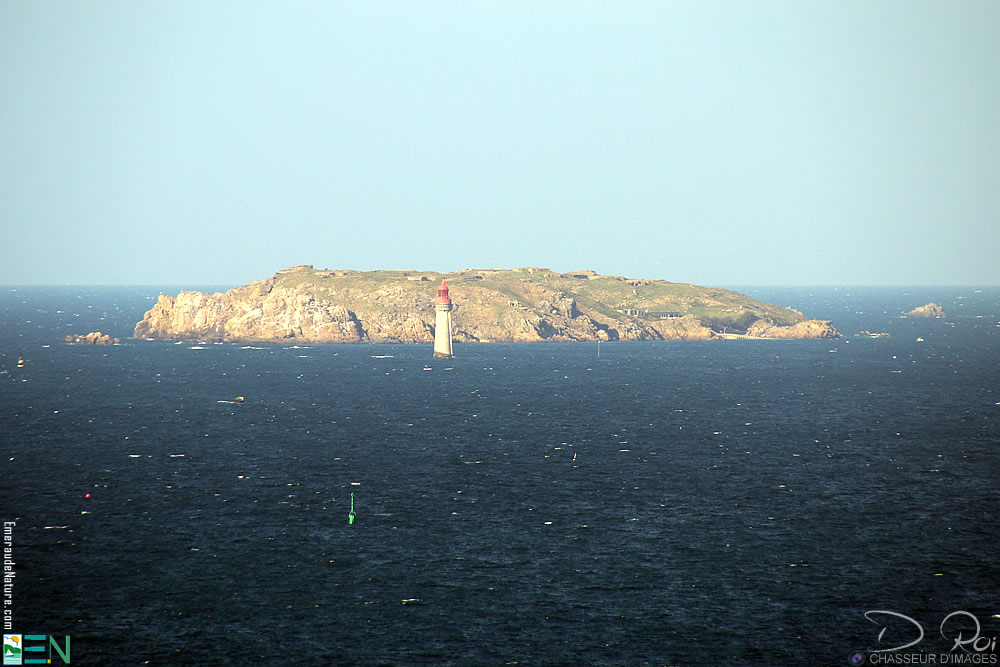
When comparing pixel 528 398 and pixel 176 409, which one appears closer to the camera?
pixel 176 409

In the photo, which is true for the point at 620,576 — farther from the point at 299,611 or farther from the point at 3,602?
the point at 3,602

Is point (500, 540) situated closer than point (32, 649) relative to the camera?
No

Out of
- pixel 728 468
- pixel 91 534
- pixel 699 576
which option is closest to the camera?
pixel 699 576

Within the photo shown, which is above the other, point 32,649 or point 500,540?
point 500,540

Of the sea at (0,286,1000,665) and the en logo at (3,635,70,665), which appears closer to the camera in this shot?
the en logo at (3,635,70,665)

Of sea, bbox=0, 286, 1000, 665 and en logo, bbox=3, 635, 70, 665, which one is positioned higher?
sea, bbox=0, 286, 1000, 665

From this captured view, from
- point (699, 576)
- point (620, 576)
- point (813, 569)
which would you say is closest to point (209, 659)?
point (620, 576)

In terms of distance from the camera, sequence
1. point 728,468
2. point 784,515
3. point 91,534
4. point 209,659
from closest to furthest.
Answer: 1. point 209,659
2. point 91,534
3. point 784,515
4. point 728,468

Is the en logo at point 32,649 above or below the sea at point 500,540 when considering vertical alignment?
below
